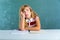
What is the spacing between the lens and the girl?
42.4 inches

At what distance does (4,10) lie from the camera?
118 cm

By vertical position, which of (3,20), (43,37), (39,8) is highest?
(39,8)

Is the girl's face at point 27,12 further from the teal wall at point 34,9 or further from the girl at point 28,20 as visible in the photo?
the teal wall at point 34,9

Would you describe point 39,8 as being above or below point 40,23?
above

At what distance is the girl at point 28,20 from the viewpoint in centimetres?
108

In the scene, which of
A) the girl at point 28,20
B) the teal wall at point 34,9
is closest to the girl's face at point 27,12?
the girl at point 28,20

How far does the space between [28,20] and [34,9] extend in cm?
14

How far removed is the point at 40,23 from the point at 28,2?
8.6 inches

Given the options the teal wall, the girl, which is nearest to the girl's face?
the girl

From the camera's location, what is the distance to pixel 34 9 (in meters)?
1.18

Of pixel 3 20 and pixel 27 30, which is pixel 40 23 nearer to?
pixel 27 30

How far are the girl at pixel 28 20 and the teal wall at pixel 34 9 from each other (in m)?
0.09

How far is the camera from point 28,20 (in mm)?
1097

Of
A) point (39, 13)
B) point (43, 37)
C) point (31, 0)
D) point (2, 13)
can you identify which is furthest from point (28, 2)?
point (43, 37)
